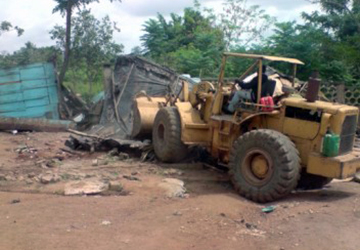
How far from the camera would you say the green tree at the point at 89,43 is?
856 inches

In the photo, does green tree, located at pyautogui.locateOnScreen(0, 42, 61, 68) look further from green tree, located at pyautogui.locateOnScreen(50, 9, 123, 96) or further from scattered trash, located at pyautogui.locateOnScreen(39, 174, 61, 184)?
scattered trash, located at pyautogui.locateOnScreen(39, 174, 61, 184)

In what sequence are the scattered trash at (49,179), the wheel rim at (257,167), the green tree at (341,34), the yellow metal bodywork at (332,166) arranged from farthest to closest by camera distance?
the green tree at (341,34), the scattered trash at (49,179), the wheel rim at (257,167), the yellow metal bodywork at (332,166)

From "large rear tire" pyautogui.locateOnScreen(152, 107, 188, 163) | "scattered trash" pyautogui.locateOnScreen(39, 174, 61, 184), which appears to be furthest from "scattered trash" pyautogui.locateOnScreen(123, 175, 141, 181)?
"large rear tire" pyautogui.locateOnScreen(152, 107, 188, 163)

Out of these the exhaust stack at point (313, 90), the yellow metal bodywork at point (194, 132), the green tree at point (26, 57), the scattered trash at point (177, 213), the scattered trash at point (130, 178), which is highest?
the green tree at point (26, 57)

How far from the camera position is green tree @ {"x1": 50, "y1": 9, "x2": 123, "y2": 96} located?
21.7m

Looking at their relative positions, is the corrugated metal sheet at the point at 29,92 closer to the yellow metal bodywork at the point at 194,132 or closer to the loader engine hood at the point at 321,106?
the yellow metal bodywork at the point at 194,132

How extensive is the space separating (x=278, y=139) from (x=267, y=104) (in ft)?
2.77

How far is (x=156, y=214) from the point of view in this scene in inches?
278

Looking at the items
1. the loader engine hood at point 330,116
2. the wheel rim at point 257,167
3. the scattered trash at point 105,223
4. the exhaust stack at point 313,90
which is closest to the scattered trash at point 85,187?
the scattered trash at point 105,223

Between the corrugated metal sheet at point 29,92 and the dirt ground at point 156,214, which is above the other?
the corrugated metal sheet at point 29,92

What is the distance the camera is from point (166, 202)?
7711 mm

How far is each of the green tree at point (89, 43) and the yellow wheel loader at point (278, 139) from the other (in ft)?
43.7

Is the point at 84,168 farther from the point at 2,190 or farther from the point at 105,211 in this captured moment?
the point at 105,211

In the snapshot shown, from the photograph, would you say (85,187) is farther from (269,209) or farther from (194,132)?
(269,209)
